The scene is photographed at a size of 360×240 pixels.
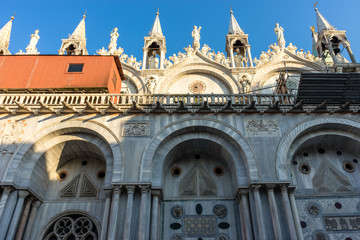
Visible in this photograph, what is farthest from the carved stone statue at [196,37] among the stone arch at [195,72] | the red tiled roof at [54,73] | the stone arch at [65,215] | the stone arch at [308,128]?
the stone arch at [65,215]

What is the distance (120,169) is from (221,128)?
17.7ft

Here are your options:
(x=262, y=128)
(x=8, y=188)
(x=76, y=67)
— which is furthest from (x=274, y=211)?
(x=76, y=67)

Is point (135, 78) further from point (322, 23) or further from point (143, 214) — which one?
point (322, 23)

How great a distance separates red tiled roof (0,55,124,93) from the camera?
52.4ft

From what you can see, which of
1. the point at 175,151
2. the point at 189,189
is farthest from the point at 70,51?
the point at 189,189

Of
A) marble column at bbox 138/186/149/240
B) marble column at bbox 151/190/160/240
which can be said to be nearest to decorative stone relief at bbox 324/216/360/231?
marble column at bbox 151/190/160/240

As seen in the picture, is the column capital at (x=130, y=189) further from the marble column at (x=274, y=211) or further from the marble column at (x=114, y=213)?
the marble column at (x=274, y=211)

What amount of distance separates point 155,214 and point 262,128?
6808 millimetres

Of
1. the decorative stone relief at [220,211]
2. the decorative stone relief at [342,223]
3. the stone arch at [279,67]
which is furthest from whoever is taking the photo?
the stone arch at [279,67]

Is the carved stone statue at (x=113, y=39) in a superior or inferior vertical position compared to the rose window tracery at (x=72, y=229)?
superior

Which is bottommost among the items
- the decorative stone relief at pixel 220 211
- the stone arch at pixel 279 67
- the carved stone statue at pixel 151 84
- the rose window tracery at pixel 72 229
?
the rose window tracery at pixel 72 229

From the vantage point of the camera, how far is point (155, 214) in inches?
461

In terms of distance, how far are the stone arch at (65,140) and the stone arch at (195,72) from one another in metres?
7.67

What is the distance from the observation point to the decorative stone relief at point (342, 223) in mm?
12406
